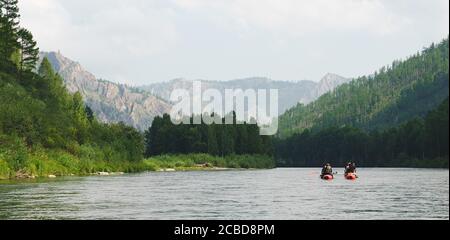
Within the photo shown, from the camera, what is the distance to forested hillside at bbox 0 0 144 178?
94688 millimetres

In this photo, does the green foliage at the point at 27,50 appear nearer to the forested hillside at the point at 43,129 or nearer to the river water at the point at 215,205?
the forested hillside at the point at 43,129

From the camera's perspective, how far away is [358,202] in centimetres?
5247

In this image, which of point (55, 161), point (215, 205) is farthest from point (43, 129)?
point (215, 205)

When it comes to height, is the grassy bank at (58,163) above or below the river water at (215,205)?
above

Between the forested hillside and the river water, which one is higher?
the forested hillside

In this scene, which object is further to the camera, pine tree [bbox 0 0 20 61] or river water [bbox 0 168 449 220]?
pine tree [bbox 0 0 20 61]

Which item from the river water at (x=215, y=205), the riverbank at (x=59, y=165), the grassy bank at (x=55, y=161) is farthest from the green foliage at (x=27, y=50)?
the river water at (x=215, y=205)

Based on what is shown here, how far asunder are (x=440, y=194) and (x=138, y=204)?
27990 millimetres

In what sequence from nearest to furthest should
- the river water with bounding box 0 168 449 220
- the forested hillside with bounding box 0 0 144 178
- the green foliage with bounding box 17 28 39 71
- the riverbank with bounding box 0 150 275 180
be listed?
the river water with bounding box 0 168 449 220
the riverbank with bounding box 0 150 275 180
the forested hillside with bounding box 0 0 144 178
the green foliage with bounding box 17 28 39 71

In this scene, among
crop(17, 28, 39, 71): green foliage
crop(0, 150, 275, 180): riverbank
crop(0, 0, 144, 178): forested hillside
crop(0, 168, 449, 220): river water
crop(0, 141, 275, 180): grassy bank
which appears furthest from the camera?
crop(17, 28, 39, 71): green foliage

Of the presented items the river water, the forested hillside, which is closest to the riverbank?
the forested hillside

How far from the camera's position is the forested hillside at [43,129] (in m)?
94.7

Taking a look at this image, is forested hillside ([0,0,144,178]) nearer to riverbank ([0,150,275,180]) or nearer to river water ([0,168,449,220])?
riverbank ([0,150,275,180])
